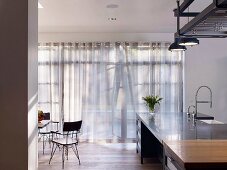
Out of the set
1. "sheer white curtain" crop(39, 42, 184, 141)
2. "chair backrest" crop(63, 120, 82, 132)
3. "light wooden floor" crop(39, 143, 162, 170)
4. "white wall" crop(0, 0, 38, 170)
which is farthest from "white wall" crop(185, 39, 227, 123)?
"white wall" crop(0, 0, 38, 170)

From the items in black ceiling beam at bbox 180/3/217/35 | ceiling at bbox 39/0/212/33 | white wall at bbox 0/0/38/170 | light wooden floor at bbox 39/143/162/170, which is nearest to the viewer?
black ceiling beam at bbox 180/3/217/35

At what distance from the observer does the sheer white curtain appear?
7199 mm

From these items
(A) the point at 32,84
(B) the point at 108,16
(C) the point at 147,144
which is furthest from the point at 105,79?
(A) the point at 32,84

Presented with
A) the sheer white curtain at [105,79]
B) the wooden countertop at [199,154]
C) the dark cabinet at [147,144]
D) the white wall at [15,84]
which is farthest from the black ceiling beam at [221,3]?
the sheer white curtain at [105,79]

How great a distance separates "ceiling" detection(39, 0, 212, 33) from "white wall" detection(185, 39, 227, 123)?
942mm

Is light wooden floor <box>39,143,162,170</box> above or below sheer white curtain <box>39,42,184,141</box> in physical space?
below

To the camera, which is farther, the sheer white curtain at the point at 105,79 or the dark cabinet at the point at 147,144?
the sheer white curtain at the point at 105,79

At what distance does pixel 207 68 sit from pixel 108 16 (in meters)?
3.16

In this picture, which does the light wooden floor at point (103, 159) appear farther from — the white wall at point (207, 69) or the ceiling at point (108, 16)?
the ceiling at point (108, 16)

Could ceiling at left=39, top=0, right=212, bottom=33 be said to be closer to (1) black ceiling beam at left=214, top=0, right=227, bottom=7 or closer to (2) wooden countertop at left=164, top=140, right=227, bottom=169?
(1) black ceiling beam at left=214, top=0, right=227, bottom=7

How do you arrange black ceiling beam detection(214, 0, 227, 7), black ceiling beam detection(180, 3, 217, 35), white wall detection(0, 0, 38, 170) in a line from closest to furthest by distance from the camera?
1. black ceiling beam detection(214, 0, 227, 7)
2. black ceiling beam detection(180, 3, 217, 35)
3. white wall detection(0, 0, 38, 170)

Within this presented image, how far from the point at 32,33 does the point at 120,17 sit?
8.66ft

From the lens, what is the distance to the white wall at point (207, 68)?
725 cm

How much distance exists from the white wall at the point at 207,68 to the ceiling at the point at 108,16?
3.09 ft
